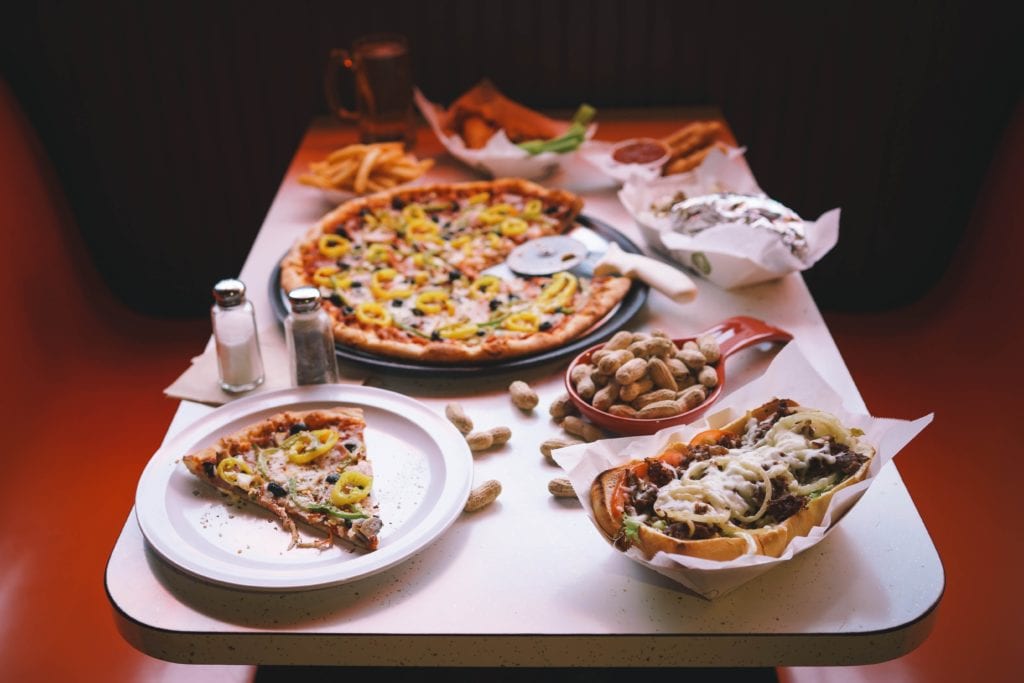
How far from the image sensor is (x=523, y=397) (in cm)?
179

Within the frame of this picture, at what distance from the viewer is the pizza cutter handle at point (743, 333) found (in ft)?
6.24

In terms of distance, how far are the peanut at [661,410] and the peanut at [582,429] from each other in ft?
0.26

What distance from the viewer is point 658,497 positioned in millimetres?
1383

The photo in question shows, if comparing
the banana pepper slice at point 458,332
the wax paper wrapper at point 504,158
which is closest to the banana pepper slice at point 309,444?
the banana pepper slice at point 458,332

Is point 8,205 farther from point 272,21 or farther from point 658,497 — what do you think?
point 658,497

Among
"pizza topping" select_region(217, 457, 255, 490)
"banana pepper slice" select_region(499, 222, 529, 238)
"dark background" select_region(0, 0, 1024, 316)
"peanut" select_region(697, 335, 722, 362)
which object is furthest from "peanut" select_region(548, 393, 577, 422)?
"dark background" select_region(0, 0, 1024, 316)

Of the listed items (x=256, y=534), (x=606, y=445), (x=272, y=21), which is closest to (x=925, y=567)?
(x=606, y=445)

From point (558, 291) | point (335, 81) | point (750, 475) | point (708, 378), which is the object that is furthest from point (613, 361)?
point (335, 81)

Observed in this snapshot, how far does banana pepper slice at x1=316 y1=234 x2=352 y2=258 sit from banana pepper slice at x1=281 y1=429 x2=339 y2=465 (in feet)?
2.36

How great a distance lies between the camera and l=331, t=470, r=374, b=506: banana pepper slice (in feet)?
5.01

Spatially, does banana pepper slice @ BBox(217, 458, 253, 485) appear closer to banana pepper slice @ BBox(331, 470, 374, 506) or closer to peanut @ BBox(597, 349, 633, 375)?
banana pepper slice @ BBox(331, 470, 374, 506)

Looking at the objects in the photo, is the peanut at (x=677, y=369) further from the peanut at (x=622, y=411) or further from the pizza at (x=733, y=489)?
the pizza at (x=733, y=489)

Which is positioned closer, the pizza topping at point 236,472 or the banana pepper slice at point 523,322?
the pizza topping at point 236,472

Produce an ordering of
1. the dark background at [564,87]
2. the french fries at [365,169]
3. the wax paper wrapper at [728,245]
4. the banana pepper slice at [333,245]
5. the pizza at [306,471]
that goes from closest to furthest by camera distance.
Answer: the pizza at [306,471] < the wax paper wrapper at [728,245] < the banana pepper slice at [333,245] < the french fries at [365,169] < the dark background at [564,87]
